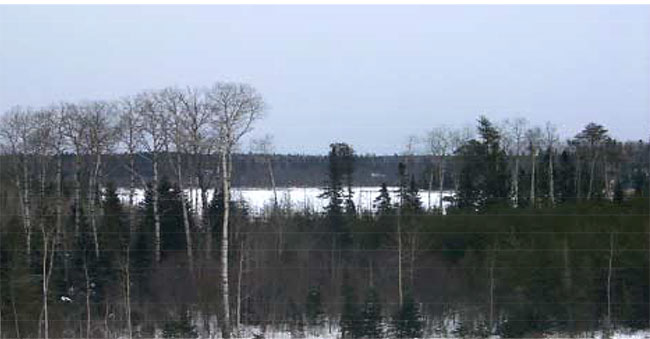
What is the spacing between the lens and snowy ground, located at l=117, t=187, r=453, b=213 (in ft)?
14.8

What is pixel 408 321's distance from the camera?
3.95 m

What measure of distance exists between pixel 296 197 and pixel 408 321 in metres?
1.34

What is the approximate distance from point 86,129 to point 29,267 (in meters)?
2.29

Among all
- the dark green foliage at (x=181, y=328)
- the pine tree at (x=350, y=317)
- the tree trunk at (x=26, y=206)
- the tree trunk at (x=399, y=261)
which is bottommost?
the dark green foliage at (x=181, y=328)

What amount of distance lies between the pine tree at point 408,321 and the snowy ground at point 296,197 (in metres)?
0.58

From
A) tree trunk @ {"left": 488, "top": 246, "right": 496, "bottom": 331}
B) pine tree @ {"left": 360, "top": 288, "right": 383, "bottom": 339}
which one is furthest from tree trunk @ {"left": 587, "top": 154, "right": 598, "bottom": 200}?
pine tree @ {"left": 360, "top": 288, "right": 383, "bottom": 339}

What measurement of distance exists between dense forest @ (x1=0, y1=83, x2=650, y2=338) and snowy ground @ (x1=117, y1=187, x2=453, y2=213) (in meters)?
0.05

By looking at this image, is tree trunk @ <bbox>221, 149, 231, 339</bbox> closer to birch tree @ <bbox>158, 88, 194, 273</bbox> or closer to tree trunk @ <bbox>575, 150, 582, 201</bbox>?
birch tree @ <bbox>158, 88, 194, 273</bbox>

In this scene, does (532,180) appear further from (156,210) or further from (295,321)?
(156,210)

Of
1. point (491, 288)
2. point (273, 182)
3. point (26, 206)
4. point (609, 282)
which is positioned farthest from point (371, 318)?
point (26, 206)

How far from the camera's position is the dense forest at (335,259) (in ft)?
12.9

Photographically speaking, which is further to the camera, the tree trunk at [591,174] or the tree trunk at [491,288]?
the tree trunk at [591,174]

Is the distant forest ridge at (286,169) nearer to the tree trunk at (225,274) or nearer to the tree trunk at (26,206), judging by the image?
the tree trunk at (26,206)

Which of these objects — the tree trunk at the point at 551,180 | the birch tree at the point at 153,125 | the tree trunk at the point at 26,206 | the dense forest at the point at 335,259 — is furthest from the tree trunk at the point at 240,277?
the birch tree at the point at 153,125
